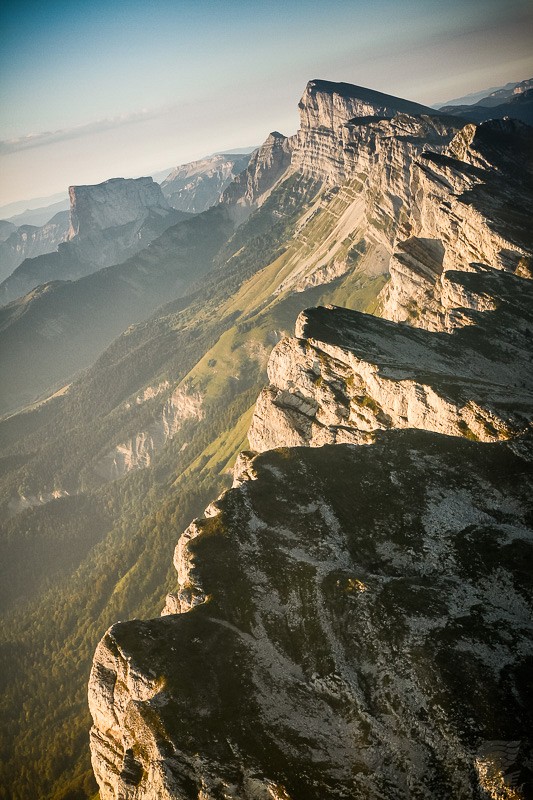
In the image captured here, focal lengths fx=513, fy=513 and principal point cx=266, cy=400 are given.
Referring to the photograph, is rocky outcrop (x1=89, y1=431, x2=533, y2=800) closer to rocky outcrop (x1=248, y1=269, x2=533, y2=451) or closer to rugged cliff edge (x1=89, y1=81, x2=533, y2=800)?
rugged cliff edge (x1=89, y1=81, x2=533, y2=800)

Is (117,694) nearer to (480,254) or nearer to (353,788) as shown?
(353,788)

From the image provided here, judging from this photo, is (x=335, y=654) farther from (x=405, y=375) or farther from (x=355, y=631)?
(x=405, y=375)

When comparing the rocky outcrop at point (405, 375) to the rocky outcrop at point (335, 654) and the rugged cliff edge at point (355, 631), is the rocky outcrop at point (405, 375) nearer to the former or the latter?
the rugged cliff edge at point (355, 631)

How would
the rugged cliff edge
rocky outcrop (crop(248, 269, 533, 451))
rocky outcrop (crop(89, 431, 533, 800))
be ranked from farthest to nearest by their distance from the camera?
rocky outcrop (crop(248, 269, 533, 451)), the rugged cliff edge, rocky outcrop (crop(89, 431, 533, 800))

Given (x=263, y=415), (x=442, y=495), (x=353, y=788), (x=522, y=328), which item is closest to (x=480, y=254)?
(x=522, y=328)

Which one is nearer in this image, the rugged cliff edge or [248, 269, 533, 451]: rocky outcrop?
the rugged cliff edge

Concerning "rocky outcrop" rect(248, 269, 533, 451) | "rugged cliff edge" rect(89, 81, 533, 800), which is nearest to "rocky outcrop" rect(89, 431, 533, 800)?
"rugged cliff edge" rect(89, 81, 533, 800)

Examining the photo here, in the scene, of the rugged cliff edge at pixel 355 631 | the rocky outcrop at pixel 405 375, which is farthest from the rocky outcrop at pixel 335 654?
the rocky outcrop at pixel 405 375

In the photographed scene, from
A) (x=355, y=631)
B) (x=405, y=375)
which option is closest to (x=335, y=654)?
(x=355, y=631)
